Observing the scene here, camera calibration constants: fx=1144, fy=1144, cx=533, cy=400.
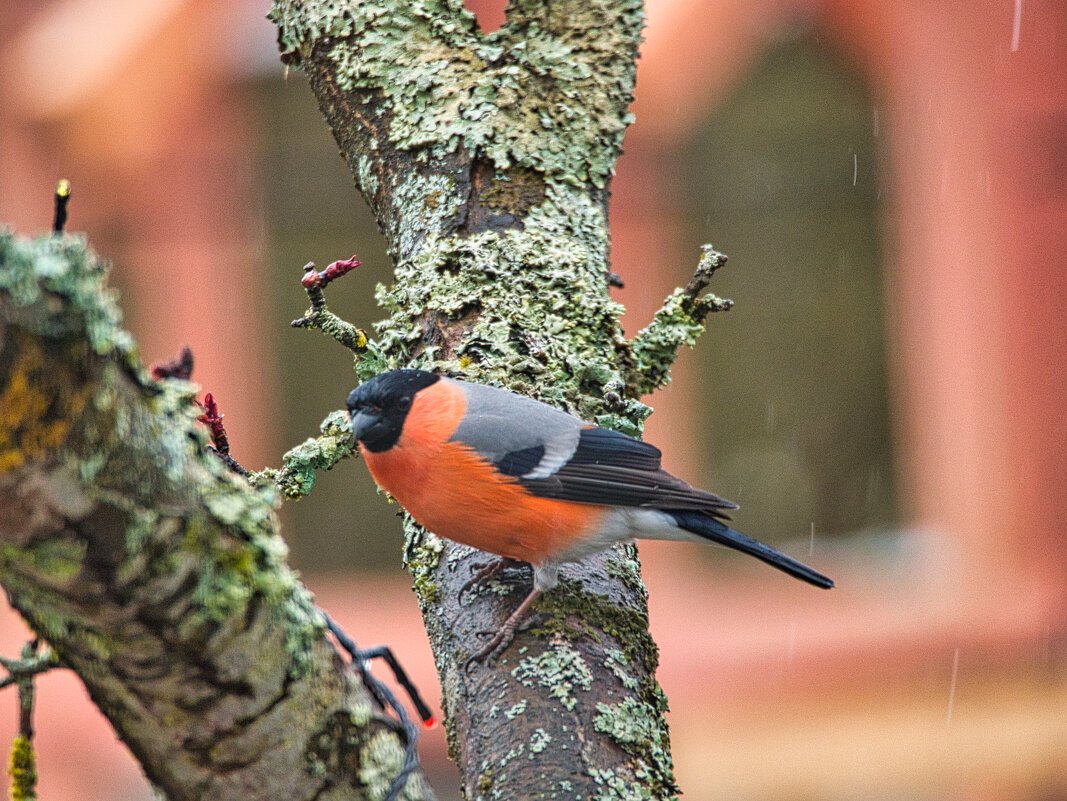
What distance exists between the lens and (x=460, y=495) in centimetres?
237

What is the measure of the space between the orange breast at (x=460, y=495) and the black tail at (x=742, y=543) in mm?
316

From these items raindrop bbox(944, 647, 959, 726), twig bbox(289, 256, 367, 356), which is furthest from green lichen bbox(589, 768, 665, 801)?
raindrop bbox(944, 647, 959, 726)

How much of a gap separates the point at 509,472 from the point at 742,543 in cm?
59

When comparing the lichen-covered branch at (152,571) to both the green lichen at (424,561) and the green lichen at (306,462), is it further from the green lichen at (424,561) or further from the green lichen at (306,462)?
the green lichen at (306,462)

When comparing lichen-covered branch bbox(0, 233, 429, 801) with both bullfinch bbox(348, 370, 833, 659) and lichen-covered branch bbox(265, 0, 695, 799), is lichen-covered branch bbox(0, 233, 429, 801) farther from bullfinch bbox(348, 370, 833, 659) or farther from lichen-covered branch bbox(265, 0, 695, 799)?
bullfinch bbox(348, 370, 833, 659)

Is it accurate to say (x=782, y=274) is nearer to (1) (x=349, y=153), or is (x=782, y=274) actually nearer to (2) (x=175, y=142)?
(2) (x=175, y=142)

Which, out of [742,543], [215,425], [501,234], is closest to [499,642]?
[215,425]

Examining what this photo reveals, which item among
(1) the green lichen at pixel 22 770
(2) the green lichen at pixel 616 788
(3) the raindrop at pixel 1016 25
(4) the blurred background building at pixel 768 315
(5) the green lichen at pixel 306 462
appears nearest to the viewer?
(1) the green lichen at pixel 22 770

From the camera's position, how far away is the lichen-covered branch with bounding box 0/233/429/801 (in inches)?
38.0

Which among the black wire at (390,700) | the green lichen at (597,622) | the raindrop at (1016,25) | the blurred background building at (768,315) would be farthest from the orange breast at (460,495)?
the raindrop at (1016,25)

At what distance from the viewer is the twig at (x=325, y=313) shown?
7.26 feet

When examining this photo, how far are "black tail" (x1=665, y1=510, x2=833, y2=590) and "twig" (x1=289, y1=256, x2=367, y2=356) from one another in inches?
32.1

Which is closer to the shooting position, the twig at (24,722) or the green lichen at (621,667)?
the twig at (24,722)

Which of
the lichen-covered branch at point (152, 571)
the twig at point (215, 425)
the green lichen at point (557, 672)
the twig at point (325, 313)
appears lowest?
the lichen-covered branch at point (152, 571)
